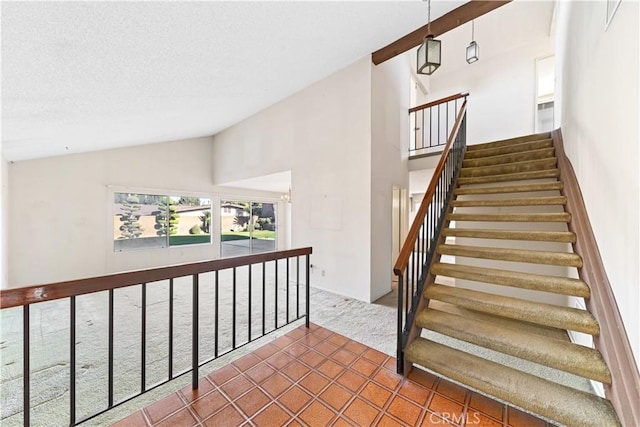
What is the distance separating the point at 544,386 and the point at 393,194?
325 centimetres

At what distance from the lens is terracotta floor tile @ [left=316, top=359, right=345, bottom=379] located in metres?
1.97

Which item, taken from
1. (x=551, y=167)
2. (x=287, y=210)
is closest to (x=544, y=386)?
(x=551, y=167)

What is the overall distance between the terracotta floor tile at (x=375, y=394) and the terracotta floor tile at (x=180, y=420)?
43.0 inches

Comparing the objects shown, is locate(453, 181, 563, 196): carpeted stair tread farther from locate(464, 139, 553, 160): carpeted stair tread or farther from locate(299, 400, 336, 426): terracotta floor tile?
locate(299, 400, 336, 426): terracotta floor tile

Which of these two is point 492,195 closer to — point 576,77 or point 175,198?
point 576,77

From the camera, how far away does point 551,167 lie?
3094mm

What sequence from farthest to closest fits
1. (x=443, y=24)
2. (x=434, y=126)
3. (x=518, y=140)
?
(x=434, y=126) → (x=518, y=140) → (x=443, y=24)

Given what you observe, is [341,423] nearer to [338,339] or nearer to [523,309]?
[338,339]

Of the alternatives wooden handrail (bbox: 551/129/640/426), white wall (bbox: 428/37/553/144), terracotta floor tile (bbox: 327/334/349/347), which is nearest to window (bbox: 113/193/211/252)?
terracotta floor tile (bbox: 327/334/349/347)

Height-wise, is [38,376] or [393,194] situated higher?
[393,194]

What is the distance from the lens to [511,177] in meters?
3.16

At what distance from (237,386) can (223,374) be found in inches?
8.2

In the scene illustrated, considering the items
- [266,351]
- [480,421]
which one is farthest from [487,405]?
[266,351]

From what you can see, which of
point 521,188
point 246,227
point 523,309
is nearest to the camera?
point 523,309
